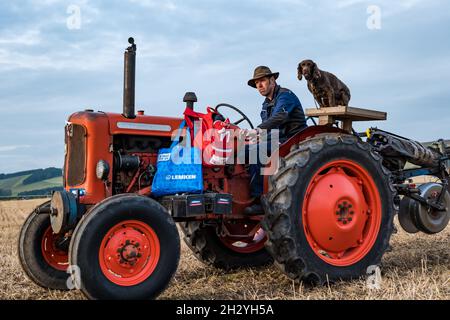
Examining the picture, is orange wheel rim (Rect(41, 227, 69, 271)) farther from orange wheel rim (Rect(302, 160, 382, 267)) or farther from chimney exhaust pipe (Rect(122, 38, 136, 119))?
orange wheel rim (Rect(302, 160, 382, 267))

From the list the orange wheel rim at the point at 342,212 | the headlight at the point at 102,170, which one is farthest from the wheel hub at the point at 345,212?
the headlight at the point at 102,170

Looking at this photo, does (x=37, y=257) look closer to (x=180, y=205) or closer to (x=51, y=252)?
(x=51, y=252)

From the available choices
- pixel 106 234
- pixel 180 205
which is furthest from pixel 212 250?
pixel 106 234

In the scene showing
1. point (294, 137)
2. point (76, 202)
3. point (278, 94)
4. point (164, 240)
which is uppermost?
point (278, 94)

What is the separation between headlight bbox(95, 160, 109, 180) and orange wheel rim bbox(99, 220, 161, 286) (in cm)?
70

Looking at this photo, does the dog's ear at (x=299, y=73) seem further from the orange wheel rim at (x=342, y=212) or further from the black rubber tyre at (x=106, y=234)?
the black rubber tyre at (x=106, y=234)

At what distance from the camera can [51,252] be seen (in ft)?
16.4

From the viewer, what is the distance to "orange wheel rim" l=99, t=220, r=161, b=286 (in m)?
3.91

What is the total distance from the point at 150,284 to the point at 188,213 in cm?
80

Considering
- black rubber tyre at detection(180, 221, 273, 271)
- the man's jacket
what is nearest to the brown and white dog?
the man's jacket

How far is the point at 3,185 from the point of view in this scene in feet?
184

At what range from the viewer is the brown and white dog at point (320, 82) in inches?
302
